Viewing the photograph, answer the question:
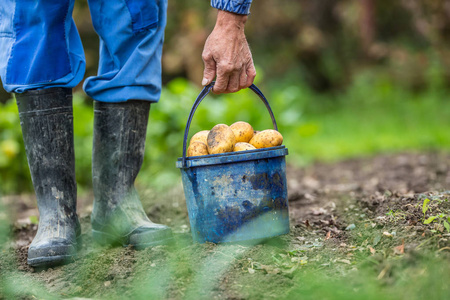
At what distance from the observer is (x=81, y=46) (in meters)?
2.13

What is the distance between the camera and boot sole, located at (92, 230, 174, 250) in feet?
6.79

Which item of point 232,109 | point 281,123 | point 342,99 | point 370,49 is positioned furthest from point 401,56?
point 232,109

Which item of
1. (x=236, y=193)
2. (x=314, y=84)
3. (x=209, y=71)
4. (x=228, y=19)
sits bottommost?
(x=236, y=193)

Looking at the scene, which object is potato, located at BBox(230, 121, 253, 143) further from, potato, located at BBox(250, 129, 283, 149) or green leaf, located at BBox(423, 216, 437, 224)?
green leaf, located at BBox(423, 216, 437, 224)

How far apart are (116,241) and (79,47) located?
866mm

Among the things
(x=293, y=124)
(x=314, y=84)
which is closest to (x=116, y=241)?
(x=293, y=124)

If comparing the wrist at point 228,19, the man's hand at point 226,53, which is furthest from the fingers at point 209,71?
the wrist at point 228,19

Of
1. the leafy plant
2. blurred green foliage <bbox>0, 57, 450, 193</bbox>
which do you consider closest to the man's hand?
the leafy plant

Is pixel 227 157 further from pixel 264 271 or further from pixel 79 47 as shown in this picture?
pixel 79 47

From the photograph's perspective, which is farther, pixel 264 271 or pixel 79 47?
A: pixel 79 47

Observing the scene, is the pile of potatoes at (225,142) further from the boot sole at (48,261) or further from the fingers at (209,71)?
the boot sole at (48,261)

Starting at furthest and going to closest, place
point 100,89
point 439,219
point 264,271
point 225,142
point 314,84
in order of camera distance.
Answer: point 314,84, point 100,89, point 225,142, point 439,219, point 264,271

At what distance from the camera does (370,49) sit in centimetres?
856

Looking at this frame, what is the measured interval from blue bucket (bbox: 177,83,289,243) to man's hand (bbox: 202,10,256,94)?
10 cm
